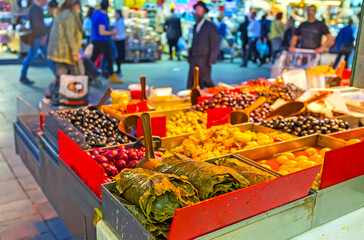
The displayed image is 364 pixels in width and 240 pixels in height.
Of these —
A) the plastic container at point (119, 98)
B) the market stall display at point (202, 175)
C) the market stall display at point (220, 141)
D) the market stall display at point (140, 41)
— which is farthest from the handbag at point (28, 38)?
the market stall display at point (220, 141)

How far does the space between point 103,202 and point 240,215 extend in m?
0.60

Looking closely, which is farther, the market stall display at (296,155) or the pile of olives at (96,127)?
the pile of olives at (96,127)

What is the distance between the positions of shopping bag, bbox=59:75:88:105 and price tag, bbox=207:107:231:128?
419 centimetres

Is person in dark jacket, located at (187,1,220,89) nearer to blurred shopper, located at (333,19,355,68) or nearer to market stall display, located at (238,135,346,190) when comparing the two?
blurred shopper, located at (333,19,355,68)

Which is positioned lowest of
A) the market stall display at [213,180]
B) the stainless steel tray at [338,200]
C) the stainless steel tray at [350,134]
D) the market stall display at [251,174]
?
the stainless steel tray at [338,200]

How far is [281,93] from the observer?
141 inches

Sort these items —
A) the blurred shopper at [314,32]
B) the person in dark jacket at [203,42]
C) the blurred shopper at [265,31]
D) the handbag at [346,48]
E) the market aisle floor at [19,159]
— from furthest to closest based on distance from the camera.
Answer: the blurred shopper at [265,31]
the handbag at [346,48]
the blurred shopper at [314,32]
the person in dark jacket at [203,42]
the market aisle floor at [19,159]

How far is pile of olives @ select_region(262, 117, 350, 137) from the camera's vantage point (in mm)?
2654

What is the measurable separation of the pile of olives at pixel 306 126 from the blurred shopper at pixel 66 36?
4559 millimetres

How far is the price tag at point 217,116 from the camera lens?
2.69 m

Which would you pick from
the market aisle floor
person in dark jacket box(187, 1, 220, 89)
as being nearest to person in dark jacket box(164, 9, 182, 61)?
the market aisle floor

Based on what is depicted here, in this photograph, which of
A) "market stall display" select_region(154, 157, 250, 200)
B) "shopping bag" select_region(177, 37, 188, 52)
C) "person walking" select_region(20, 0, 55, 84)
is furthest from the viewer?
"shopping bag" select_region(177, 37, 188, 52)

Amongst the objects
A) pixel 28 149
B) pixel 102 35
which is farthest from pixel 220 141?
pixel 102 35

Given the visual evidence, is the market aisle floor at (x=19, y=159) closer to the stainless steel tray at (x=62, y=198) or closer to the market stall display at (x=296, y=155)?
the stainless steel tray at (x=62, y=198)
